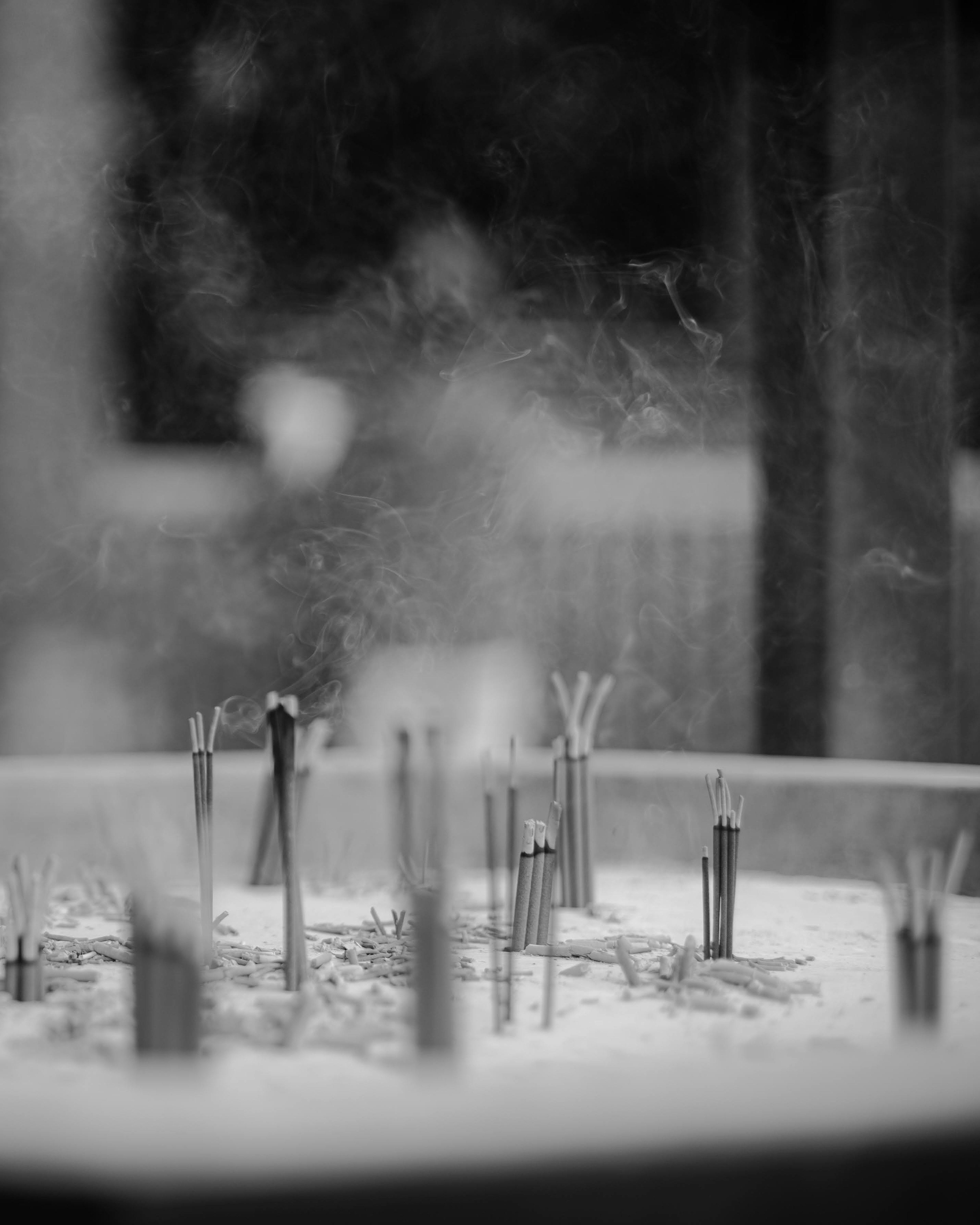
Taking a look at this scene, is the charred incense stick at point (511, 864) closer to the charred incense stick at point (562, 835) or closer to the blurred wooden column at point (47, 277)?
the charred incense stick at point (562, 835)

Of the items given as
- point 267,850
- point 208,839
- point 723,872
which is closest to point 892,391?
point 267,850

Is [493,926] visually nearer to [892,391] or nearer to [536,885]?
[536,885]

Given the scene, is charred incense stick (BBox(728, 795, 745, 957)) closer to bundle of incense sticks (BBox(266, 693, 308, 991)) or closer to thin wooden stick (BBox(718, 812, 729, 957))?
thin wooden stick (BBox(718, 812, 729, 957))

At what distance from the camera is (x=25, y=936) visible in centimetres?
78

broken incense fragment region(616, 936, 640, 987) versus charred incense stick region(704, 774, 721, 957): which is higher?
charred incense stick region(704, 774, 721, 957)

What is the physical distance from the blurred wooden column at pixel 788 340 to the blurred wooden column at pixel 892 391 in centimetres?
5

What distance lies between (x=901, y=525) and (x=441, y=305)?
126 cm

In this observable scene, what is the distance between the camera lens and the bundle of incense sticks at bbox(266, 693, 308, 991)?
2.39 feet

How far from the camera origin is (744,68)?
293 cm

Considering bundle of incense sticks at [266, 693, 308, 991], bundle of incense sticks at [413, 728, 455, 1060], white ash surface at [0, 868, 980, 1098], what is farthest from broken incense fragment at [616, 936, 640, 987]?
bundle of incense sticks at [413, 728, 455, 1060]

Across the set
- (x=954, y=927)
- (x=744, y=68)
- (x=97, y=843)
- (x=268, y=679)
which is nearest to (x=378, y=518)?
(x=268, y=679)

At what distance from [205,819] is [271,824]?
366 mm

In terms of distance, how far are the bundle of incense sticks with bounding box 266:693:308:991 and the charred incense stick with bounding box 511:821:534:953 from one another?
0.16 meters

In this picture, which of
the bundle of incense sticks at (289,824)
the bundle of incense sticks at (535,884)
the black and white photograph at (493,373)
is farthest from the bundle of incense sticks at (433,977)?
the black and white photograph at (493,373)
